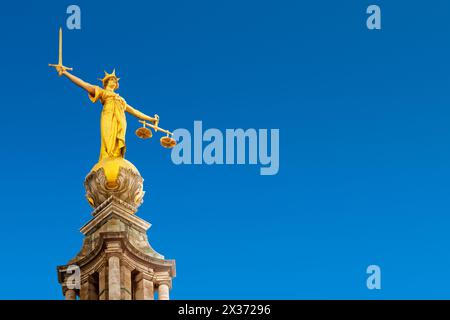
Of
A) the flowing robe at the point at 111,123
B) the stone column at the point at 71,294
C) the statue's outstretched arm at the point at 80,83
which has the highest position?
the statue's outstretched arm at the point at 80,83

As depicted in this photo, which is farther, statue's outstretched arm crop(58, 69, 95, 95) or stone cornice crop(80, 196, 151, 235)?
statue's outstretched arm crop(58, 69, 95, 95)

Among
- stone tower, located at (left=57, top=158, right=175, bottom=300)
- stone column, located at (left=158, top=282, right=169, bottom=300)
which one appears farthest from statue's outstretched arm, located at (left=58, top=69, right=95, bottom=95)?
stone column, located at (left=158, top=282, right=169, bottom=300)

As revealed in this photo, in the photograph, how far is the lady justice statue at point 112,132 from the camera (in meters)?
81.6

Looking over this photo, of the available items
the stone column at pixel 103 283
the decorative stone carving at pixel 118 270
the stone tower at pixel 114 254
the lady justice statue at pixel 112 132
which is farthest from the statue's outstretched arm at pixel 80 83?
the stone column at pixel 103 283

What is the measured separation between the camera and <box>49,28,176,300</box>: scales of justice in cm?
7856

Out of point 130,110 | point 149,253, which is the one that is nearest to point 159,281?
point 149,253

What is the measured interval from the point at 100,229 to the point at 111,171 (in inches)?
95.5

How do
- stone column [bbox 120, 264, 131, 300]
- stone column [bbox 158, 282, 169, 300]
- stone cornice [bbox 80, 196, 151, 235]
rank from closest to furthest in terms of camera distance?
stone column [bbox 120, 264, 131, 300] < stone column [bbox 158, 282, 169, 300] < stone cornice [bbox 80, 196, 151, 235]

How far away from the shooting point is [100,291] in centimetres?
7806

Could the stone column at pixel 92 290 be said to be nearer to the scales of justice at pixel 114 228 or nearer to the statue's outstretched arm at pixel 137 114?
the scales of justice at pixel 114 228

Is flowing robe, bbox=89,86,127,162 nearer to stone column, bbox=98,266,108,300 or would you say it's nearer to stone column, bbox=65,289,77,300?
stone column, bbox=98,266,108,300
